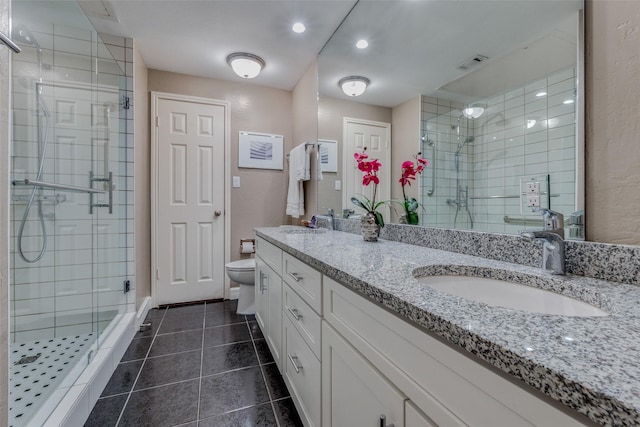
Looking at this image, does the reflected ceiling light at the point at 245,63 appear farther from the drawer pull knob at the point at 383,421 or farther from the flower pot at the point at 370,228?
the drawer pull knob at the point at 383,421

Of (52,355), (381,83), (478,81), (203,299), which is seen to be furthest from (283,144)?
(52,355)

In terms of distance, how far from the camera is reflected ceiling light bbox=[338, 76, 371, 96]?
181 cm

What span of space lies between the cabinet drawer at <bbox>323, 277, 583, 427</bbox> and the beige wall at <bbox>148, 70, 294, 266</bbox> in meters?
2.35

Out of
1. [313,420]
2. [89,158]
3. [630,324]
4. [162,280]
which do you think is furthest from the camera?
[162,280]

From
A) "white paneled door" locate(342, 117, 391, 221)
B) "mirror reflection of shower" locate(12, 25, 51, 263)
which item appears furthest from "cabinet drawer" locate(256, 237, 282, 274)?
"mirror reflection of shower" locate(12, 25, 51, 263)

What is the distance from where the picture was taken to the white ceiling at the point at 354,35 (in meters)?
1.02

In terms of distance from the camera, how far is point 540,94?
916mm

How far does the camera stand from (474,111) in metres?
1.13

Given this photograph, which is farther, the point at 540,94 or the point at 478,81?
the point at 478,81

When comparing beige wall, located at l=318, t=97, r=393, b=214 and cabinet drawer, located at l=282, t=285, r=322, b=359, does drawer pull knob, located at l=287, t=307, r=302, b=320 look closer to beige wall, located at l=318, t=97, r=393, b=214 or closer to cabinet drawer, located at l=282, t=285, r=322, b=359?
cabinet drawer, located at l=282, t=285, r=322, b=359

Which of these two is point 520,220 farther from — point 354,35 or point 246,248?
point 246,248

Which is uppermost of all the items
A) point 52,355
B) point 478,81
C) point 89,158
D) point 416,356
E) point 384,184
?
point 478,81

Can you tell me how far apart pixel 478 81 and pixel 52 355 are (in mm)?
2485

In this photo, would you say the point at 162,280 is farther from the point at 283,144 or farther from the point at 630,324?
the point at 630,324
